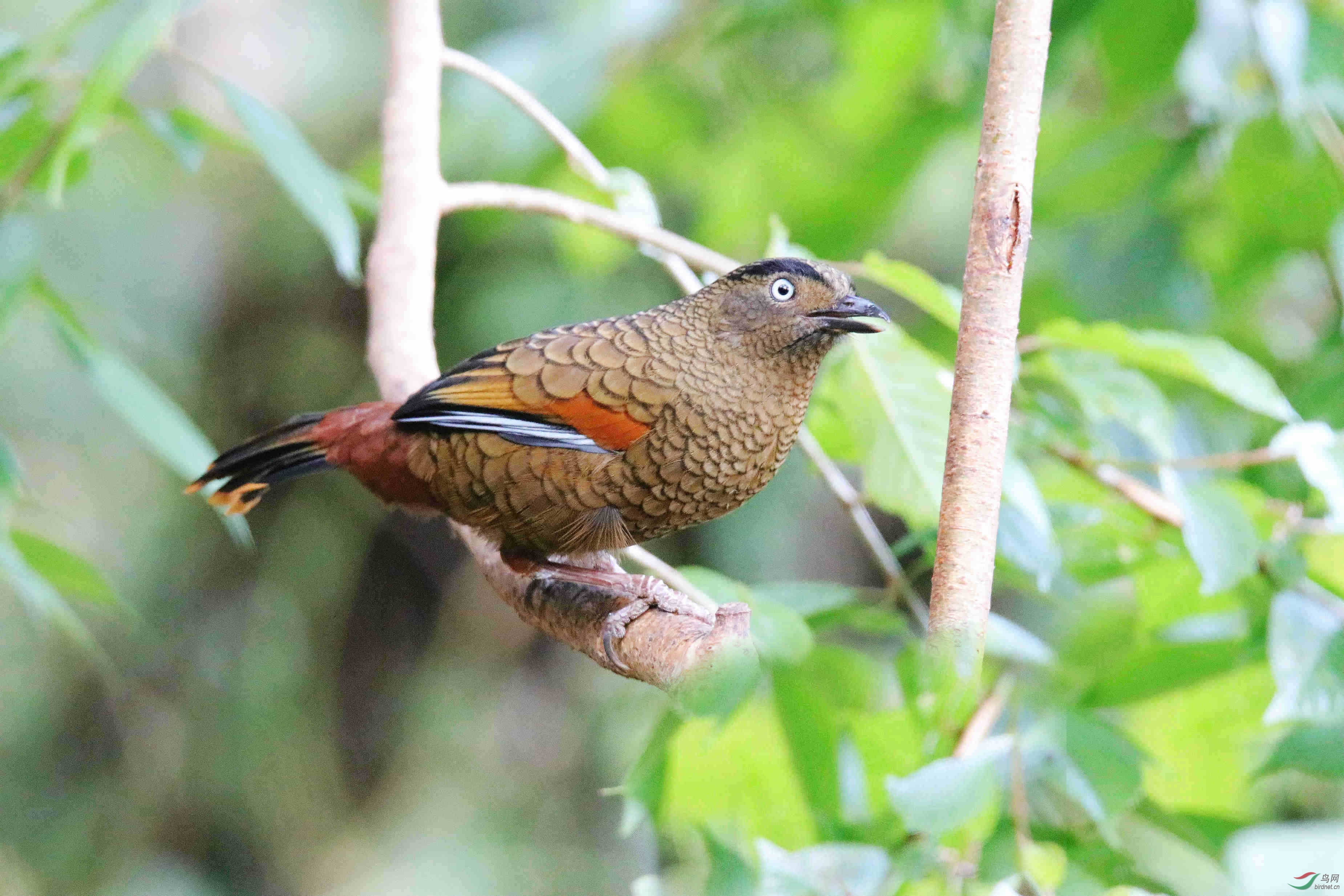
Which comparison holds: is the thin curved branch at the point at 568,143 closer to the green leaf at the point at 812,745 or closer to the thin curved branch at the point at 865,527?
the thin curved branch at the point at 865,527

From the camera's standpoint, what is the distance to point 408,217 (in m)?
2.84

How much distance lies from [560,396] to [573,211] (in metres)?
0.53

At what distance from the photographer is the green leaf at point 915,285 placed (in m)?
2.42

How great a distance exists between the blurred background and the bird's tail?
244mm

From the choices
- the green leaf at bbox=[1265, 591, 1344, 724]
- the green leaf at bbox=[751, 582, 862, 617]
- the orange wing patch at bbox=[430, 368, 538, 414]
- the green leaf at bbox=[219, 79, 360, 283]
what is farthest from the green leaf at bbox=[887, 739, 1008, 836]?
the green leaf at bbox=[219, 79, 360, 283]

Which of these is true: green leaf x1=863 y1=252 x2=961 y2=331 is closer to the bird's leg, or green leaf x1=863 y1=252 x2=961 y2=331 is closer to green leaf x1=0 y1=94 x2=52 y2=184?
the bird's leg

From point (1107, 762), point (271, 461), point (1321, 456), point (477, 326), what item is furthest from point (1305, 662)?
point (477, 326)

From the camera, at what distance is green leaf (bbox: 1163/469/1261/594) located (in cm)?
224

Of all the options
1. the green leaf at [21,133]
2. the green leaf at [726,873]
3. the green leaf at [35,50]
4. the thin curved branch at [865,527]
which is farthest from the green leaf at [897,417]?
the green leaf at [21,133]

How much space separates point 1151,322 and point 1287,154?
614mm

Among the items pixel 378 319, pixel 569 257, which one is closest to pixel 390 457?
pixel 378 319

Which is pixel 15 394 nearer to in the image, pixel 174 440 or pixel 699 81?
pixel 174 440

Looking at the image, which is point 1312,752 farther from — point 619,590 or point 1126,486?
point 619,590

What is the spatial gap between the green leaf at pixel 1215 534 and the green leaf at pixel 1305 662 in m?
0.16
